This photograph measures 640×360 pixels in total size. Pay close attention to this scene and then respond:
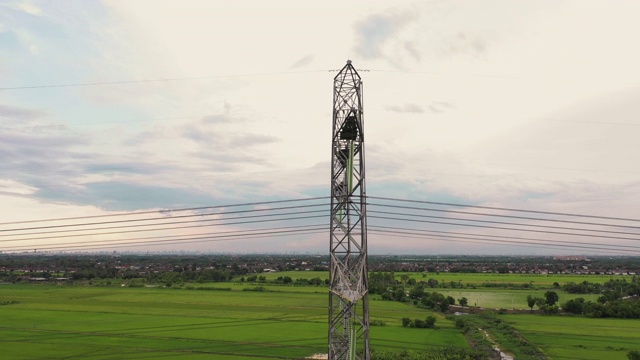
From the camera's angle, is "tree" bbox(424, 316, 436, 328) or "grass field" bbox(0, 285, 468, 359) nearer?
"grass field" bbox(0, 285, 468, 359)

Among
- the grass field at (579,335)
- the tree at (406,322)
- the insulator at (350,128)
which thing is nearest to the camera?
the insulator at (350,128)

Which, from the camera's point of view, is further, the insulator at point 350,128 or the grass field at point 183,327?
the grass field at point 183,327

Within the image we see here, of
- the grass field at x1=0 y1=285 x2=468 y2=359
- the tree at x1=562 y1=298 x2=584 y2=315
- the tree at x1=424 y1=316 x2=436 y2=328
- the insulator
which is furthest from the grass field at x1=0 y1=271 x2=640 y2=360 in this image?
the insulator

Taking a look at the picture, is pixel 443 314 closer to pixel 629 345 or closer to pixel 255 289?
pixel 629 345

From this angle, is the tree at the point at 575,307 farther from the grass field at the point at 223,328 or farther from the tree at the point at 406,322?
the tree at the point at 406,322

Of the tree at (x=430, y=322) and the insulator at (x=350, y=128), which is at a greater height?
the insulator at (x=350, y=128)

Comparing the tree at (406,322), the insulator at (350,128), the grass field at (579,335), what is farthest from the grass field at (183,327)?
the insulator at (350,128)

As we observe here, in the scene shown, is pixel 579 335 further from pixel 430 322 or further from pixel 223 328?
pixel 223 328

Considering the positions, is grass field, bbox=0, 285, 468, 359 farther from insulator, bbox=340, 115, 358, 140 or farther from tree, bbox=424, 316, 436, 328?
insulator, bbox=340, 115, 358, 140

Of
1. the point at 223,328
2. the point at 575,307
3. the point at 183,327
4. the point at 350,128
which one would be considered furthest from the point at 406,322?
the point at 350,128
